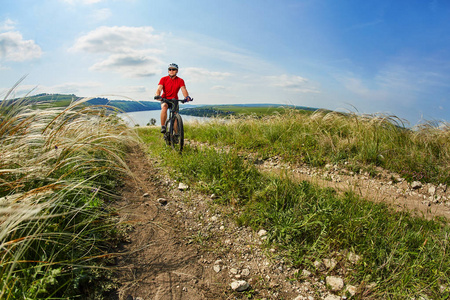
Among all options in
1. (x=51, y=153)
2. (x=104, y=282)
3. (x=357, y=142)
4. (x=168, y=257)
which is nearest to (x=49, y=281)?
(x=104, y=282)

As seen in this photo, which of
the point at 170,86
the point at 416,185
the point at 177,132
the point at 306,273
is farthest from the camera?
the point at 170,86

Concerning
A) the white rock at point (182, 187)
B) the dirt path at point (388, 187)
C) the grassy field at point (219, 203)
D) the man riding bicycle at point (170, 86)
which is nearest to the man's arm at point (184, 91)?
the man riding bicycle at point (170, 86)

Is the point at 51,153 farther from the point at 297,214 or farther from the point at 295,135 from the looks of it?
the point at 295,135

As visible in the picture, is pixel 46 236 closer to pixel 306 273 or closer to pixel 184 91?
pixel 306 273

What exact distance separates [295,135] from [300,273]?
4730 mm

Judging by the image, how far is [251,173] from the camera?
4.54 meters

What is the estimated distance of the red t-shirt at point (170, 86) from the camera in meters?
7.90

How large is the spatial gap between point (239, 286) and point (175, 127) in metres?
5.79

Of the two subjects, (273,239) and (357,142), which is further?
(357,142)

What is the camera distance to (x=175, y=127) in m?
7.46

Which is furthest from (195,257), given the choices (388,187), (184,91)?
(184,91)

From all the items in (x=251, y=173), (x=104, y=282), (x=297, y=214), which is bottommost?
(x=104, y=282)

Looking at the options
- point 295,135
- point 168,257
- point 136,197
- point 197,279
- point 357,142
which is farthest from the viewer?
point 295,135

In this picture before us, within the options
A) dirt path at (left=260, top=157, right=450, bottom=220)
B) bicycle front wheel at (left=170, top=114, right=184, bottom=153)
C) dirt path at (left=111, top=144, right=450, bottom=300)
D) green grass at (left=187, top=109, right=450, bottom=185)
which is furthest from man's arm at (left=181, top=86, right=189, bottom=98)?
dirt path at (left=111, top=144, right=450, bottom=300)
